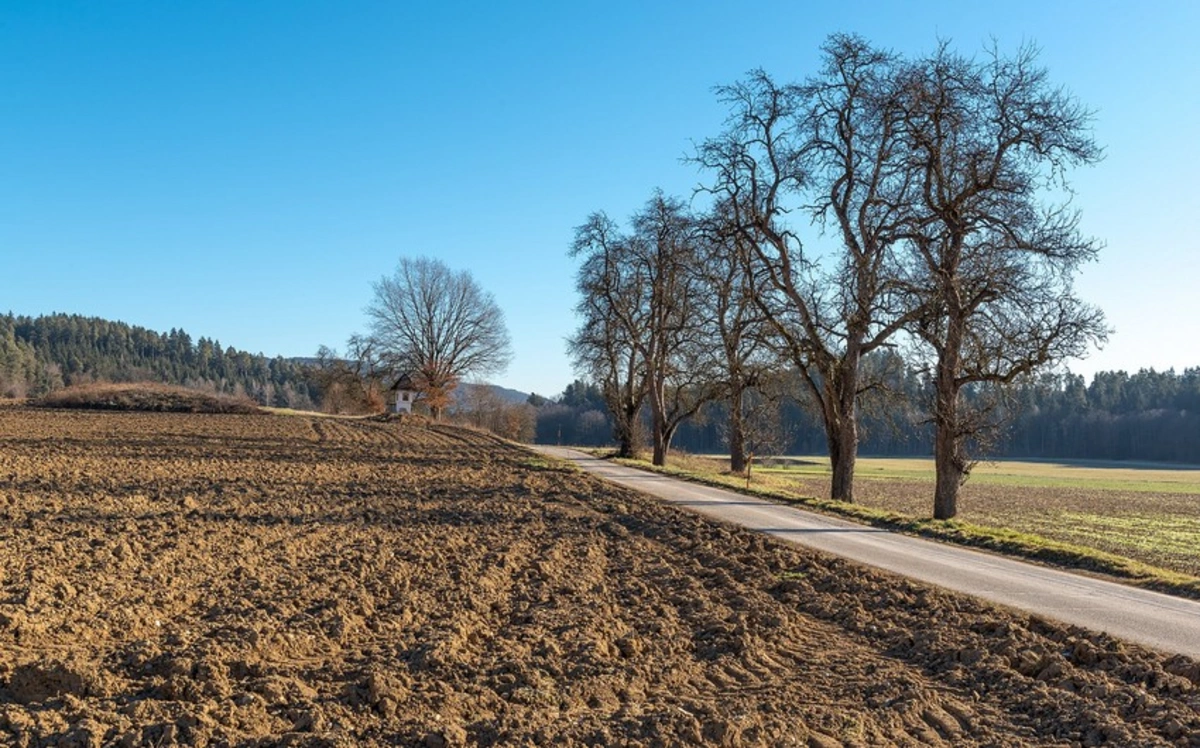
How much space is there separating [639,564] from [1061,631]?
549 centimetres

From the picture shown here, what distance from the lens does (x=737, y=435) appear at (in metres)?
39.1

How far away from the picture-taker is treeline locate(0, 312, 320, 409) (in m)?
117

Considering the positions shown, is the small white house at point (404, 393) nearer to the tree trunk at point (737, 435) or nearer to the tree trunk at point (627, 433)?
the tree trunk at point (627, 433)

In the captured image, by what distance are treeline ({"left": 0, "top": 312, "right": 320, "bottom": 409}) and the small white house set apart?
45.4 metres

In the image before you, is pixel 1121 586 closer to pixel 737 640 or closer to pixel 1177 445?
pixel 737 640

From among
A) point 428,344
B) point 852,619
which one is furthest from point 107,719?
point 428,344

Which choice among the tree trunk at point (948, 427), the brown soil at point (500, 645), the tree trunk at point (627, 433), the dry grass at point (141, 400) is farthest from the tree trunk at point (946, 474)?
the dry grass at point (141, 400)

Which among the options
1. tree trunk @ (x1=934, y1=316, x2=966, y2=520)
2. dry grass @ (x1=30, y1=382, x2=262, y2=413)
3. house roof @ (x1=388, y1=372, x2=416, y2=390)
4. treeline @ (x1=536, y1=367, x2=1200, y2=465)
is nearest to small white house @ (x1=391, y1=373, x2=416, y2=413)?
house roof @ (x1=388, y1=372, x2=416, y2=390)

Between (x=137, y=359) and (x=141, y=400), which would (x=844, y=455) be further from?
(x=137, y=359)

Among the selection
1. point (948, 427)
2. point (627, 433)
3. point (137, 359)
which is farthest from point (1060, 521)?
point (137, 359)

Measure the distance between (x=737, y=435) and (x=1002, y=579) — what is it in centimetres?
2693

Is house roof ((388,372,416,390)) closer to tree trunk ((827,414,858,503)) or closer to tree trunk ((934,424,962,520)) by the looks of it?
tree trunk ((827,414,858,503))

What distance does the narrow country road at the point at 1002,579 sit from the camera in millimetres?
9430

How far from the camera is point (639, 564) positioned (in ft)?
41.6
